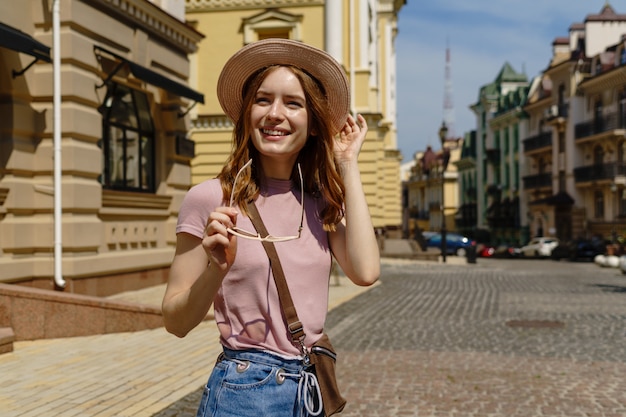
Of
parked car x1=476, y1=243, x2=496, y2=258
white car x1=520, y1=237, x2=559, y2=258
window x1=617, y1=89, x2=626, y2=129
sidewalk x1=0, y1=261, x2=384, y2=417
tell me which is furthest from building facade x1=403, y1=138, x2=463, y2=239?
sidewalk x1=0, y1=261, x2=384, y2=417

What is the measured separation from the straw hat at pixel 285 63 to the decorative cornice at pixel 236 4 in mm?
24276

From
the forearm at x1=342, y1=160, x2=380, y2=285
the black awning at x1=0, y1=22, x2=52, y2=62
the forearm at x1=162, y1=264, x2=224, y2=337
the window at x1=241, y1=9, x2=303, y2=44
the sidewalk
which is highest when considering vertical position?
the window at x1=241, y1=9, x2=303, y2=44

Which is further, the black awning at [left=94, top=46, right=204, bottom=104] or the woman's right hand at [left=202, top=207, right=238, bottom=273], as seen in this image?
the black awning at [left=94, top=46, right=204, bottom=104]

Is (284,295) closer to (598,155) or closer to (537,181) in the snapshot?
(598,155)

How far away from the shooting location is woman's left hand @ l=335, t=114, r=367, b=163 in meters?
2.56

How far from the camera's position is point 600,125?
52562 mm

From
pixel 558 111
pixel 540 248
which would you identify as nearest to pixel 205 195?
pixel 540 248

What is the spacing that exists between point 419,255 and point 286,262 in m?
33.9

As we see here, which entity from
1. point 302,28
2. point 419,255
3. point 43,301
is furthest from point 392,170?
point 43,301

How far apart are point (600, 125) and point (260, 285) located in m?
54.1

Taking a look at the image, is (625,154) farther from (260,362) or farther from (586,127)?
(260,362)

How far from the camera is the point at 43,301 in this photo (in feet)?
30.7

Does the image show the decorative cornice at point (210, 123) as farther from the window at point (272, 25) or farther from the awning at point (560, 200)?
the awning at point (560, 200)

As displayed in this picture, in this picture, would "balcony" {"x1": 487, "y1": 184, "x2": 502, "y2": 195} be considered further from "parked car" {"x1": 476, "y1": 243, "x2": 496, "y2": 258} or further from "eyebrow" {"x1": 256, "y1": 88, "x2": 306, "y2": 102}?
"eyebrow" {"x1": 256, "y1": 88, "x2": 306, "y2": 102}
